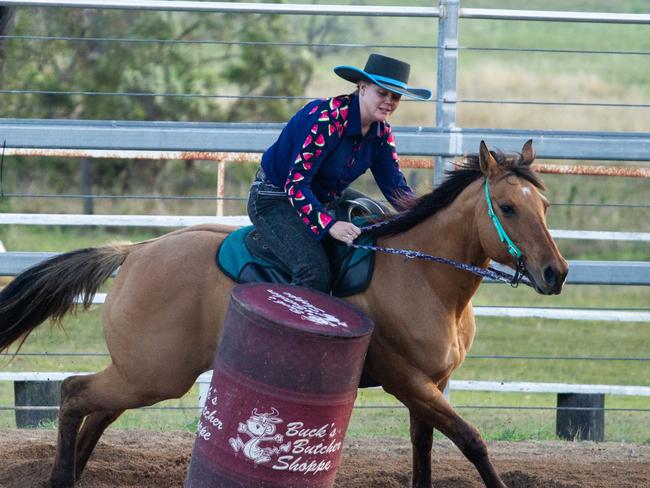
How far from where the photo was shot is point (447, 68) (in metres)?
5.55

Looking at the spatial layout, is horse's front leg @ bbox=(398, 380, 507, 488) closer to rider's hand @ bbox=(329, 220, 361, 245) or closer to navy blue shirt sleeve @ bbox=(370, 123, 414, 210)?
rider's hand @ bbox=(329, 220, 361, 245)

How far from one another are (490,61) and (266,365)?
85.4ft

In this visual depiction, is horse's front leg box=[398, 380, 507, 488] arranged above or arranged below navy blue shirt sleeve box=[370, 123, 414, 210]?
below

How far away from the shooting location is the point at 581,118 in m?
20.6

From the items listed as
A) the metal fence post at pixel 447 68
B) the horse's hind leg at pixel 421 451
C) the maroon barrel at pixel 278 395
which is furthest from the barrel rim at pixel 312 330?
the metal fence post at pixel 447 68

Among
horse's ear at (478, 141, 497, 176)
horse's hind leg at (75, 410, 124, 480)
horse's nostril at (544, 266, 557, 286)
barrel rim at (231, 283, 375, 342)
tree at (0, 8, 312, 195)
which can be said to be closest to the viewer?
barrel rim at (231, 283, 375, 342)

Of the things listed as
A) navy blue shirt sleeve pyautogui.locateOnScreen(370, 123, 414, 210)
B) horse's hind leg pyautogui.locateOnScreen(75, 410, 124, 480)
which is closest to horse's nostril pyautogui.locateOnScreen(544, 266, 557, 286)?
navy blue shirt sleeve pyautogui.locateOnScreen(370, 123, 414, 210)

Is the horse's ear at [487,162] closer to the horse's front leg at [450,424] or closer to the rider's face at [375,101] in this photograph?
the rider's face at [375,101]

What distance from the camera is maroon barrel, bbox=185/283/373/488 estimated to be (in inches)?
149

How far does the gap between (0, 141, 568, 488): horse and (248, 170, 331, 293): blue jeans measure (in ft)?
0.73

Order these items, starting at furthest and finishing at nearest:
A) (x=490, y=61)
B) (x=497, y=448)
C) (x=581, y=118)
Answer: (x=490, y=61) < (x=581, y=118) < (x=497, y=448)

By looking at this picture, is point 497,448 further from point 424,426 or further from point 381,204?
point 381,204

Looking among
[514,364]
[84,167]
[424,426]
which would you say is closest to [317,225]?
[424,426]

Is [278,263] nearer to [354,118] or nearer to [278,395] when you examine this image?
[354,118]
